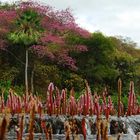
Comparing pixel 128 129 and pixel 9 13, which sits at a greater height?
pixel 9 13

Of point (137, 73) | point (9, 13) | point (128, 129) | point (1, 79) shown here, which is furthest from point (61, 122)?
point (137, 73)

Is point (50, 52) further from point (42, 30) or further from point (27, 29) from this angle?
point (27, 29)

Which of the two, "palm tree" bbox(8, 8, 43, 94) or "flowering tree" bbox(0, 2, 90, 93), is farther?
"flowering tree" bbox(0, 2, 90, 93)

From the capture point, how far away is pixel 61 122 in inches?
388

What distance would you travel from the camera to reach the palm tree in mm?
32584

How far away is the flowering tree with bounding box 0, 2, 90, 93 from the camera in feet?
108

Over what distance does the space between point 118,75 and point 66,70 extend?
3307 mm

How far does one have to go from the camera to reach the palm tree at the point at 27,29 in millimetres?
32584

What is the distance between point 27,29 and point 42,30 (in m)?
1.00

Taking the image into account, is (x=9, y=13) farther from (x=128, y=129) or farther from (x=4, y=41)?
(x=128, y=129)

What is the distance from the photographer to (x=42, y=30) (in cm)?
3400

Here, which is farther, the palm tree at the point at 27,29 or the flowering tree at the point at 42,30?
the flowering tree at the point at 42,30

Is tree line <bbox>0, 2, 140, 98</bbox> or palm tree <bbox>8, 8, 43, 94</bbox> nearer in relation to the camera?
palm tree <bbox>8, 8, 43, 94</bbox>

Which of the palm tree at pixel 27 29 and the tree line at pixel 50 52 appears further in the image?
the tree line at pixel 50 52
